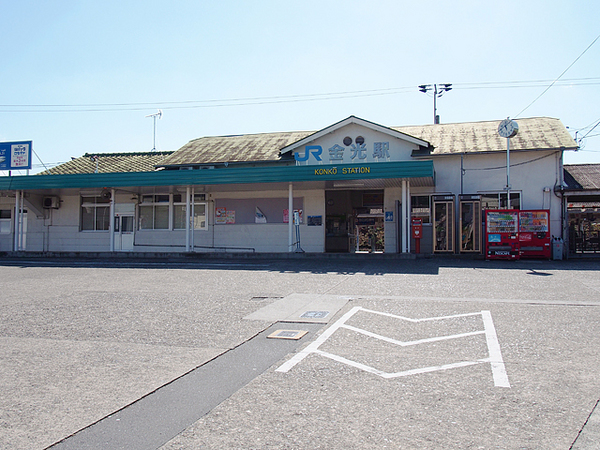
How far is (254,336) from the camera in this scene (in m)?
6.57

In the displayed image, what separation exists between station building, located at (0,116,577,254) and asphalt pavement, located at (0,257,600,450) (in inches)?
A: 357

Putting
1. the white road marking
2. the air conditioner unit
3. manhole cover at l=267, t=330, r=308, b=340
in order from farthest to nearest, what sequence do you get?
1. the air conditioner unit
2. manhole cover at l=267, t=330, r=308, b=340
3. the white road marking

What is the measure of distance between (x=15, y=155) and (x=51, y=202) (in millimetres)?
3370

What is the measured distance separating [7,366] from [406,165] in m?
14.8

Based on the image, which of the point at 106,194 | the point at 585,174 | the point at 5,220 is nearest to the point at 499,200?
the point at 585,174

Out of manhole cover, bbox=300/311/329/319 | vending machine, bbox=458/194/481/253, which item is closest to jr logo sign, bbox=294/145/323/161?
vending machine, bbox=458/194/481/253

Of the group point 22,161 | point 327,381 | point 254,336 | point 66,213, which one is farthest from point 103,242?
point 327,381

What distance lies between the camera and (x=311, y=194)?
2212 cm

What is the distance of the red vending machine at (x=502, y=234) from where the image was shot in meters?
17.7

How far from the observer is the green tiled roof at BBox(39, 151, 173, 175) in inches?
1041

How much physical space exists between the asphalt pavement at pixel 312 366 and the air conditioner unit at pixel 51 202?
1495 cm

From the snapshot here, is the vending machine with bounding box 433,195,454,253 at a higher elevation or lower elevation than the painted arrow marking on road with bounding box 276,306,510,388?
higher

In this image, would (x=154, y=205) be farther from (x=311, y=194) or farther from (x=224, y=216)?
(x=311, y=194)

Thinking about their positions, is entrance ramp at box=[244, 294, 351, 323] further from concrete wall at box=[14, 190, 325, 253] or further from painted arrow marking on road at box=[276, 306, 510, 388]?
concrete wall at box=[14, 190, 325, 253]
